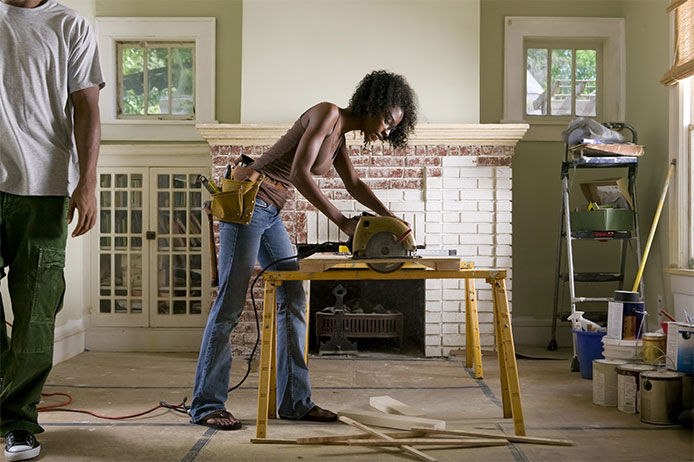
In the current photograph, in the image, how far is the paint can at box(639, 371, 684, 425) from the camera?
111 inches

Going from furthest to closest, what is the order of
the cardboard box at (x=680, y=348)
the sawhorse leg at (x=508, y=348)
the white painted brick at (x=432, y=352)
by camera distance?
the white painted brick at (x=432, y=352)
the cardboard box at (x=680, y=348)
the sawhorse leg at (x=508, y=348)

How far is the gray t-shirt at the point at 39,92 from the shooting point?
Result: 228cm

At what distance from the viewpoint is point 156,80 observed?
5215mm

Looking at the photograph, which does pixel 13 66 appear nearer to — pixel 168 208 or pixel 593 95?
pixel 168 208

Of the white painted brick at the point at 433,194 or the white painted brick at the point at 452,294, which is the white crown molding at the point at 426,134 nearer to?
the white painted brick at the point at 433,194

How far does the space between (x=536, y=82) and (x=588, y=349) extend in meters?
2.30

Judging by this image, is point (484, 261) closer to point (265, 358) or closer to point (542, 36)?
point (542, 36)

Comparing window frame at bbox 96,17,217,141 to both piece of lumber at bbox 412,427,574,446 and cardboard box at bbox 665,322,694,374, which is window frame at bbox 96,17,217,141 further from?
cardboard box at bbox 665,322,694,374

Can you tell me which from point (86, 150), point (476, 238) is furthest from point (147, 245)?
point (86, 150)

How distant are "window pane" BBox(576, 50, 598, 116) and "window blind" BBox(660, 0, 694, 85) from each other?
114 centimetres

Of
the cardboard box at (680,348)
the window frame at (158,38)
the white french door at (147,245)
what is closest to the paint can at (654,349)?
the cardboard box at (680,348)

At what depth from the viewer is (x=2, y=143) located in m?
2.28

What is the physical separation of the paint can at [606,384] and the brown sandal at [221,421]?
1.70 meters

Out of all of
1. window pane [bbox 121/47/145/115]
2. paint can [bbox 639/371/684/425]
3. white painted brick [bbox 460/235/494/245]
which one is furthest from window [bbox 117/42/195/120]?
paint can [bbox 639/371/684/425]
